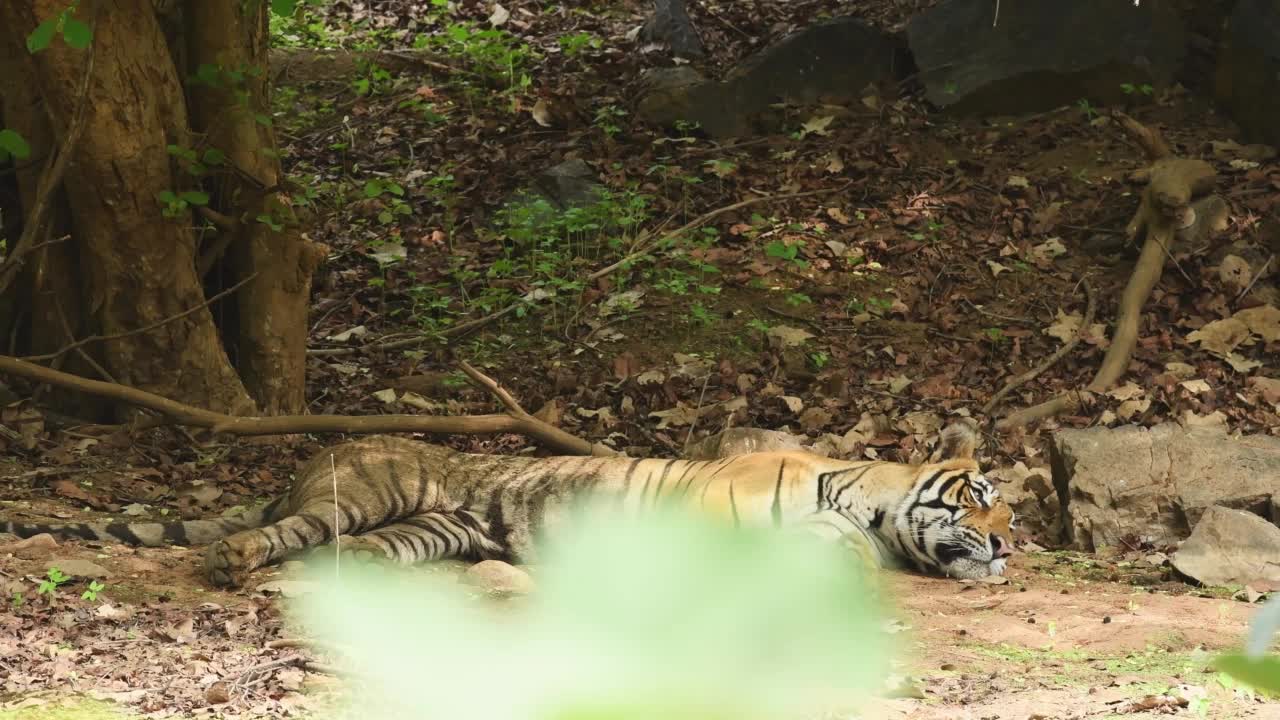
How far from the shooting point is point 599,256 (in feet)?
30.6

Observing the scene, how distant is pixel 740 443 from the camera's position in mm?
6199

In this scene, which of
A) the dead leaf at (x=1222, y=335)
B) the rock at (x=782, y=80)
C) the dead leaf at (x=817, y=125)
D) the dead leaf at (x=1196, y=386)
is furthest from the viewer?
the rock at (x=782, y=80)

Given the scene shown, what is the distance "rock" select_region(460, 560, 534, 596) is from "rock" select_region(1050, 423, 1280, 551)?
257 cm

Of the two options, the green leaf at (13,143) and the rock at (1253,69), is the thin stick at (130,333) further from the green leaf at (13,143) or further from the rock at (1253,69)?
the rock at (1253,69)

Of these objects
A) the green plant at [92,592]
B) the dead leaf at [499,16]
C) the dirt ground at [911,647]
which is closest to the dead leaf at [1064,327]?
the dirt ground at [911,647]

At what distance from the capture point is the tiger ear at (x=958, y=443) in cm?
561

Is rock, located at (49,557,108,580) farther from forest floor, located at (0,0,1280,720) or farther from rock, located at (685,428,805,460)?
rock, located at (685,428,805,460)

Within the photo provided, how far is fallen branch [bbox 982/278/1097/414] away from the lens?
7.42 m

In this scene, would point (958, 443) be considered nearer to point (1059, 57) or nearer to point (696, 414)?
point (696, 414)

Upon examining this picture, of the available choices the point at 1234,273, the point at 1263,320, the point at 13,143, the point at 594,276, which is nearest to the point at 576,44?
the point at 594,276

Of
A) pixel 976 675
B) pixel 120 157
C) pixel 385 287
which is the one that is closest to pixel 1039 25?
pixel 385 287

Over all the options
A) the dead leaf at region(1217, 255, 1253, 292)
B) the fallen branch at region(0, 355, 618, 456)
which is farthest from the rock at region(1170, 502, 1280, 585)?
the dead leaf at region(1217, 255, 1253, 292)

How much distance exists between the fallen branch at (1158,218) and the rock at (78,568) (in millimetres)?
5614

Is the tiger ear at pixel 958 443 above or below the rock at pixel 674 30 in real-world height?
below
